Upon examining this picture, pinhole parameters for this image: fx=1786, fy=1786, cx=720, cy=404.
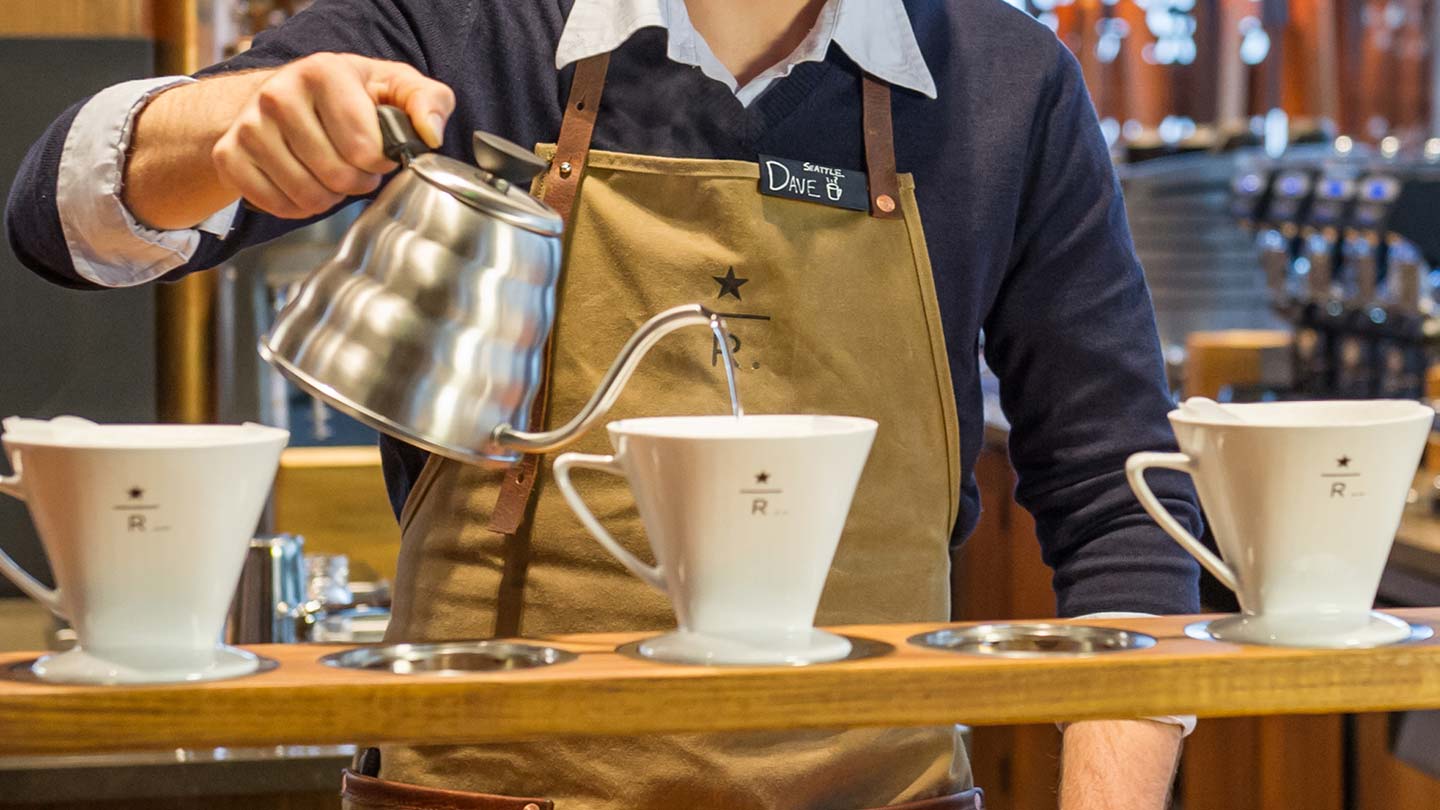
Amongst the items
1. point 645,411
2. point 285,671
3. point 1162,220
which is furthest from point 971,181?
point 1162,220

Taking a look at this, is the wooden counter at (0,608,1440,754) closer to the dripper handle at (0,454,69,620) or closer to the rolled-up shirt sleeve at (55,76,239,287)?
the dripper handle at (0,454,69,620)

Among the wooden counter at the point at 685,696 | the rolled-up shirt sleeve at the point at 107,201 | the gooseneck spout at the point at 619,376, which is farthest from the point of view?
the rolled-up shirt sleeve at the point at 107,201

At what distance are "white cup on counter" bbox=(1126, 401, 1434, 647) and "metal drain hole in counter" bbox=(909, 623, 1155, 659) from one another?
2.0 inches

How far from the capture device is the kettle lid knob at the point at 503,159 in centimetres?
93

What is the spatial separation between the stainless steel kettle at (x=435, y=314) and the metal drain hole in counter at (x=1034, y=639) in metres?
0.20

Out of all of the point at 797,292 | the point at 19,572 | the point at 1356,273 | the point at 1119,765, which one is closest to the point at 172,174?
the point at 19,572

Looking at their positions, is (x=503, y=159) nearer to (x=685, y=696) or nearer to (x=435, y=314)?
(x=435, y=314)

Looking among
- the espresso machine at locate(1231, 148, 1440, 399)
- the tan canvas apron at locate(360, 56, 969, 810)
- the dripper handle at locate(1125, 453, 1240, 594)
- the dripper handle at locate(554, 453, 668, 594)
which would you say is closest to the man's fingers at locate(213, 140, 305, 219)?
the dripper handle at locate(554, 453, 668, 594)

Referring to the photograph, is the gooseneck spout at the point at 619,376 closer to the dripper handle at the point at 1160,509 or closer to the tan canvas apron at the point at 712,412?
the dripper handle at the point at 1160,509

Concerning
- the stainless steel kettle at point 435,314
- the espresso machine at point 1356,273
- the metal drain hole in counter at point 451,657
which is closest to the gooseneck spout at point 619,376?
the stainless steel kettle at point 435,314

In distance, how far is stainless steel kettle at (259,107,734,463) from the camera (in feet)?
2.98

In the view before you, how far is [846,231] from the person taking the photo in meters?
1.33

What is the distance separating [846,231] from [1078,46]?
6.36 metres

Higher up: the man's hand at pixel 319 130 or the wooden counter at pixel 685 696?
the man's hand at pixel 319 130
